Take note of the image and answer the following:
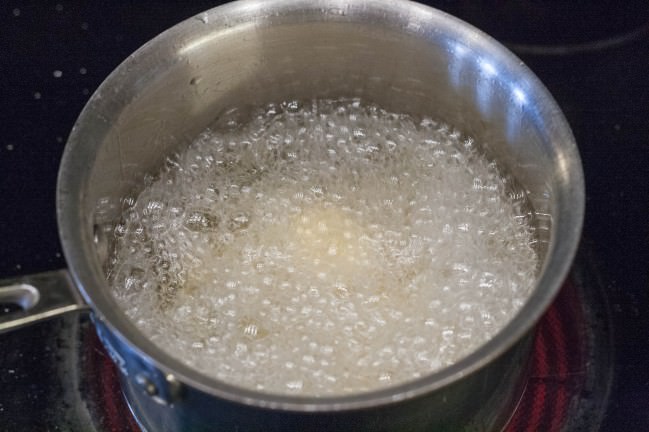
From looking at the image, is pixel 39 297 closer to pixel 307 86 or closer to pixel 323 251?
pixel 323 251

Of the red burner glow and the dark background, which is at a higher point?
the dark background

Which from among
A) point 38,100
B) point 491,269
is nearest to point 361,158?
point 491,269

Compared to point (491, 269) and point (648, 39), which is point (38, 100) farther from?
point (648, 39)

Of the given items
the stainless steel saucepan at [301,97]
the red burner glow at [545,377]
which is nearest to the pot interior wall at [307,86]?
the stainless steel saucepan at [301,97]

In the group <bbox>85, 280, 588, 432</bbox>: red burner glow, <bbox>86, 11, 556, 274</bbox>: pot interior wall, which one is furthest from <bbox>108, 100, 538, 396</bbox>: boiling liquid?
<bbox>85, 280, 588, 432</bbox>: red burner glow

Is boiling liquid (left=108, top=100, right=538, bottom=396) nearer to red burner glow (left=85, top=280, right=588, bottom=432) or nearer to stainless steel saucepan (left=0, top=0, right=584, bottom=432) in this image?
stainless steel saucepan (left=0, top=0, right=584, bottom=432)

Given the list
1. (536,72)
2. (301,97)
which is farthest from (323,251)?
(536,72)
